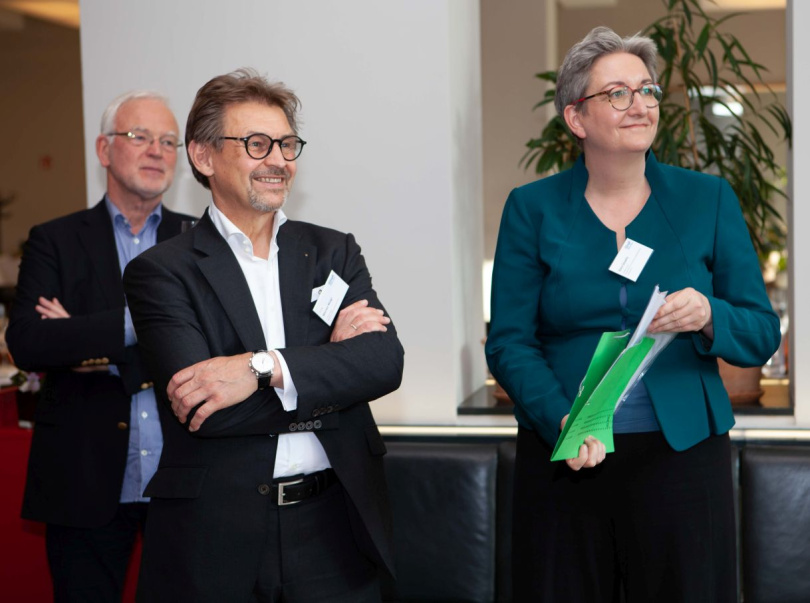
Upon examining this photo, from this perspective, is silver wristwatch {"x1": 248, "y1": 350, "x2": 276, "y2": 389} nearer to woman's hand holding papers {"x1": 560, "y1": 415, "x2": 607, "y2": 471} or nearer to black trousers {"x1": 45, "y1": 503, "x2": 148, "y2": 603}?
woman's hand holding papers {"x1": 560, "y1": 415, "x2": 607, "y2": 471}

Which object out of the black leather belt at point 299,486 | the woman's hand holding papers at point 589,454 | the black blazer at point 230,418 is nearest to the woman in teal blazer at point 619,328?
the woman's hand holding papers at point 589,454

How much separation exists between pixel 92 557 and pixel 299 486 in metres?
1.07

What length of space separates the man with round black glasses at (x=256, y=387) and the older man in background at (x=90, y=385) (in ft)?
2.07

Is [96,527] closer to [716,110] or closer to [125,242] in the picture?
[125,242]

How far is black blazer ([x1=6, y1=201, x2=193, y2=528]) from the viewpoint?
263 cm

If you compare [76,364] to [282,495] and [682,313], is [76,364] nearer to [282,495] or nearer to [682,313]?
[282,495]

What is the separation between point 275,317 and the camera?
209cm

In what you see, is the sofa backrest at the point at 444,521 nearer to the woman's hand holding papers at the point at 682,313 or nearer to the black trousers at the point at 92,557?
the black trousers at the point at 92,557

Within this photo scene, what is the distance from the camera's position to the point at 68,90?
14.2m

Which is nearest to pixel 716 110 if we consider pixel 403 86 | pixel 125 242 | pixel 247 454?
pixel 403 86

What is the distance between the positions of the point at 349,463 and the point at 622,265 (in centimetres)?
70

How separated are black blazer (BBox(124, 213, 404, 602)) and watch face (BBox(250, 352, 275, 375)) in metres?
0.04

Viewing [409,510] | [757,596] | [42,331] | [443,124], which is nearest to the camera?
[42,331]

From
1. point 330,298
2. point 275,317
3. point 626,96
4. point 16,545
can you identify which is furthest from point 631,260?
point 16,545
